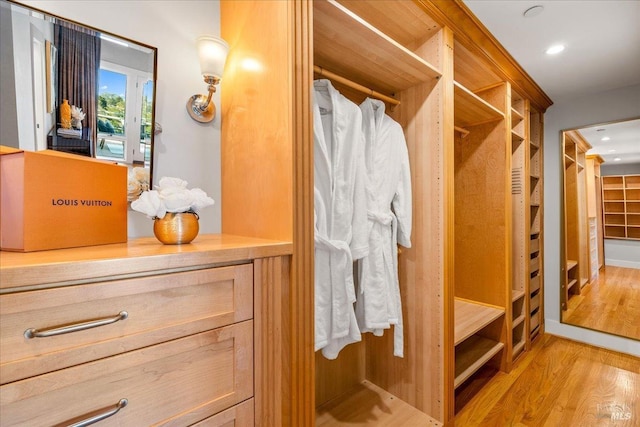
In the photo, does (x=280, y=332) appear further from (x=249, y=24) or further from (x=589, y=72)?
(x=589, y=72)

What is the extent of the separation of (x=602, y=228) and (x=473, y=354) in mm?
2018

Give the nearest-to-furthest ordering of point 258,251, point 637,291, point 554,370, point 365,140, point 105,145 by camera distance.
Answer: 1. point 258,251
2. point 105,145
3. point 365,140
4. point 554,370
5. point 637,291

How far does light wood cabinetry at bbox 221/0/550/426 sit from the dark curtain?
1.41 ft

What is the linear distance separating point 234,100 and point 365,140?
618mm

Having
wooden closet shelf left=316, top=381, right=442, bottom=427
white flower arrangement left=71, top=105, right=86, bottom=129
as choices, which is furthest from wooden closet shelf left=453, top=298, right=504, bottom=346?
white flower arrangement left=71, top=105, right=86, bottom=129

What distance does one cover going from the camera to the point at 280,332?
85 centimetres

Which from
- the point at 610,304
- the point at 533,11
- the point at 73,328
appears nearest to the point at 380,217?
the point at 73,328

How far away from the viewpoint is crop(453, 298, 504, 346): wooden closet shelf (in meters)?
1.78

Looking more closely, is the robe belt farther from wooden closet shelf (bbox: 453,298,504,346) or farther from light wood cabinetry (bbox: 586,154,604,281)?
light wood cabinetry (bbox: 586,154,604,281)

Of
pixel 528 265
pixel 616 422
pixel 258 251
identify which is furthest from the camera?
pixel 528 265

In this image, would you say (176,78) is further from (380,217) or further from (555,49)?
(555,49)

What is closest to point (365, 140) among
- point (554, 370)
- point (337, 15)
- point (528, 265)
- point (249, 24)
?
point (337, 15)

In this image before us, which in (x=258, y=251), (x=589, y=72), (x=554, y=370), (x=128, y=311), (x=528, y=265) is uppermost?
(x=589, y=72)

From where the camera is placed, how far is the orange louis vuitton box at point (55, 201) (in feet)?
2.17
